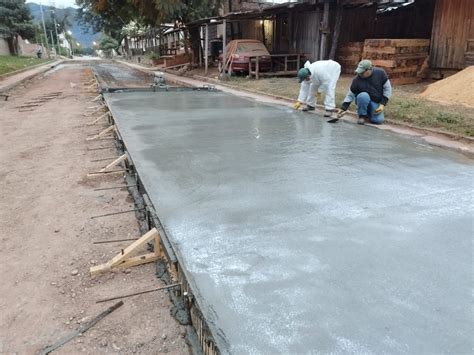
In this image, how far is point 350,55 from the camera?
496 inches

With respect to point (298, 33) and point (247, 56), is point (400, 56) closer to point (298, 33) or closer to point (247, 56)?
point (298, 33)

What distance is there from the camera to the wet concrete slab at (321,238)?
1.73m

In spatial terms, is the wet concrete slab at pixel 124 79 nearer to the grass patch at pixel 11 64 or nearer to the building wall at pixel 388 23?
the grass patch at pixel 11 64

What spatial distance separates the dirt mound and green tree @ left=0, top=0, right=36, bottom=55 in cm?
3040

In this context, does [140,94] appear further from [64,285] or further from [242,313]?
[242,313]

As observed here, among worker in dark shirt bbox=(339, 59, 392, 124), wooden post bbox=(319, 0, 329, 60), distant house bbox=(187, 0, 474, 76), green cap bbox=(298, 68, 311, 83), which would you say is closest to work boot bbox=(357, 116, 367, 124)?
worker in dark shirt bbox=(339, 59, 392, 124)

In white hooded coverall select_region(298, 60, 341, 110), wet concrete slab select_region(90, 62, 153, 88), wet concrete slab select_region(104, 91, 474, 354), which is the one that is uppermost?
white hooded coverall select_region(298, 60, 341, 110)

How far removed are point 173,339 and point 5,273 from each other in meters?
1.32

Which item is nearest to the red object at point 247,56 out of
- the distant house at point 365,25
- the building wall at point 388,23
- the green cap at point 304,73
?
the distant house at point 365,25

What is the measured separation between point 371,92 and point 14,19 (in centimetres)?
3174

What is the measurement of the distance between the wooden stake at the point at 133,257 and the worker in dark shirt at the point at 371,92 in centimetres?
442

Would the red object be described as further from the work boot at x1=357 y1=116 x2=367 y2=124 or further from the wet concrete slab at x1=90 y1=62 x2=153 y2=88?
the work boot at x1=357 y1=116 x2=367 y2=124

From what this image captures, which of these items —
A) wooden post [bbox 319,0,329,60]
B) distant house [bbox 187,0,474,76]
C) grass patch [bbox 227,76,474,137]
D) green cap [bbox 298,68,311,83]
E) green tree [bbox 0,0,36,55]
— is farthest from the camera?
green tree [bbox 0,0,36,55]

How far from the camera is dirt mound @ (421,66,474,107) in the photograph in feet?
23.7
